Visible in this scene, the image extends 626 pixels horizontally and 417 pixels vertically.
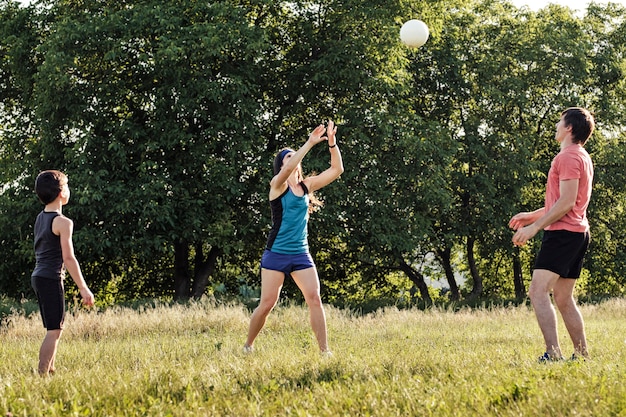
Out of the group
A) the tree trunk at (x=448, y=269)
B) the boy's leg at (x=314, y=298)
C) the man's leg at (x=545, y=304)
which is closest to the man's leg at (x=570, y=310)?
the man's leg at (x=545, y=304)

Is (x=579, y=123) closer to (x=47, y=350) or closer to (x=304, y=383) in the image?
(x=304, y=383)

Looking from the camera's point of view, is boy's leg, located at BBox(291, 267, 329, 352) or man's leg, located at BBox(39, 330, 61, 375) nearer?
man's leg, located at BBox(39, 330, 61, 375)

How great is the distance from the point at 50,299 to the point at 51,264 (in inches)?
11.0

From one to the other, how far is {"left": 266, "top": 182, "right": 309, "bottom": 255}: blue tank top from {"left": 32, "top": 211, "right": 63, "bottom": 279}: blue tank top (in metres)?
1.86

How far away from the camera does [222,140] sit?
758 inches

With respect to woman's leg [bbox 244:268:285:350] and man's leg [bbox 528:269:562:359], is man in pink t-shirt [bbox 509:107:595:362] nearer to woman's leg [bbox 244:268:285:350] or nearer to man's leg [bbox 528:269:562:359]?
man's leg [bbox 528:269:562:359]

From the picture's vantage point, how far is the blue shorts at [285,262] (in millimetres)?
6723

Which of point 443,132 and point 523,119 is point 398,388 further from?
point 523,119

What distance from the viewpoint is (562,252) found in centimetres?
595

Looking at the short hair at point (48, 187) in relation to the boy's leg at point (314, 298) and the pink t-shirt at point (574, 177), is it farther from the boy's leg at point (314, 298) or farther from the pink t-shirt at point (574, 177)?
the pink t-shirt at point (574, 177)

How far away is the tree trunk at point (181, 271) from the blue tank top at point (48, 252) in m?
16.5

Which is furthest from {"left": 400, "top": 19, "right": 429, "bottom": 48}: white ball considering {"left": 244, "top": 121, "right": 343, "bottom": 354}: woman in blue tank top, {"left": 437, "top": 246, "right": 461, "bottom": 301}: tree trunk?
{"left": 437, "top": 246, "right": 461, "bottom": 301}: tree trunk

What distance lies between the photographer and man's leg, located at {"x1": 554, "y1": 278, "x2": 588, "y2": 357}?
6.04m

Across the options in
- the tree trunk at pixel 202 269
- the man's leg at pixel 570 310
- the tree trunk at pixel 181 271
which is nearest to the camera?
the man's leg at pixel 570 310
